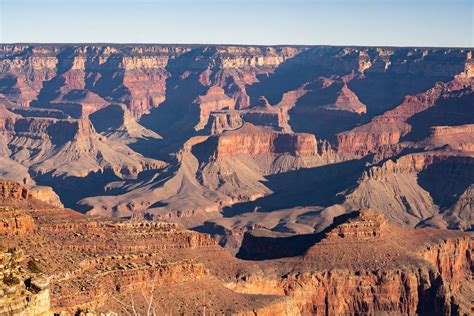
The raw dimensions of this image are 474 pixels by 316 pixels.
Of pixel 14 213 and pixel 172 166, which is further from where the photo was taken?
pixel 172 166

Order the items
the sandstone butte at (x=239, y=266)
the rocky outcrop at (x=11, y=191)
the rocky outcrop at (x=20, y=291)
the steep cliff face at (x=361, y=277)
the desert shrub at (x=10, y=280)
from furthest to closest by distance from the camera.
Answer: the steep cliff face at (x=361, y=277) < the rocky outcrop at (x=11, y=191) < the sandstone butte at (x=239, y=266) < the desert shrub at (x=10, y=280) < the rocky outcrop at (x=20, y=291)

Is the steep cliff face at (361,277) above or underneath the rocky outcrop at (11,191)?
underneath

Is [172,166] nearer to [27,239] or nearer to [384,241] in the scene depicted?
[384,241]

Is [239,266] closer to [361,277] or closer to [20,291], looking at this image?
[361,277]

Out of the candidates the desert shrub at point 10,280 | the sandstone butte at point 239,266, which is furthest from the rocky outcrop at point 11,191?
the desert shrub at point 10,280

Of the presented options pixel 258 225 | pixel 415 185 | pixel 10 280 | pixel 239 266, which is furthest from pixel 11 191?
pixel 415 185

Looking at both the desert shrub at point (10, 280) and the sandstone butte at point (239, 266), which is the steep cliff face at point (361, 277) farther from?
the desert shrub at point (10, 280)

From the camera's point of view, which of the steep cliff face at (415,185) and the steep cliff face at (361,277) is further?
the steep cliff face at (415,185)

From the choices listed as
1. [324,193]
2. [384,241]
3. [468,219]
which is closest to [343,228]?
[384,241]
